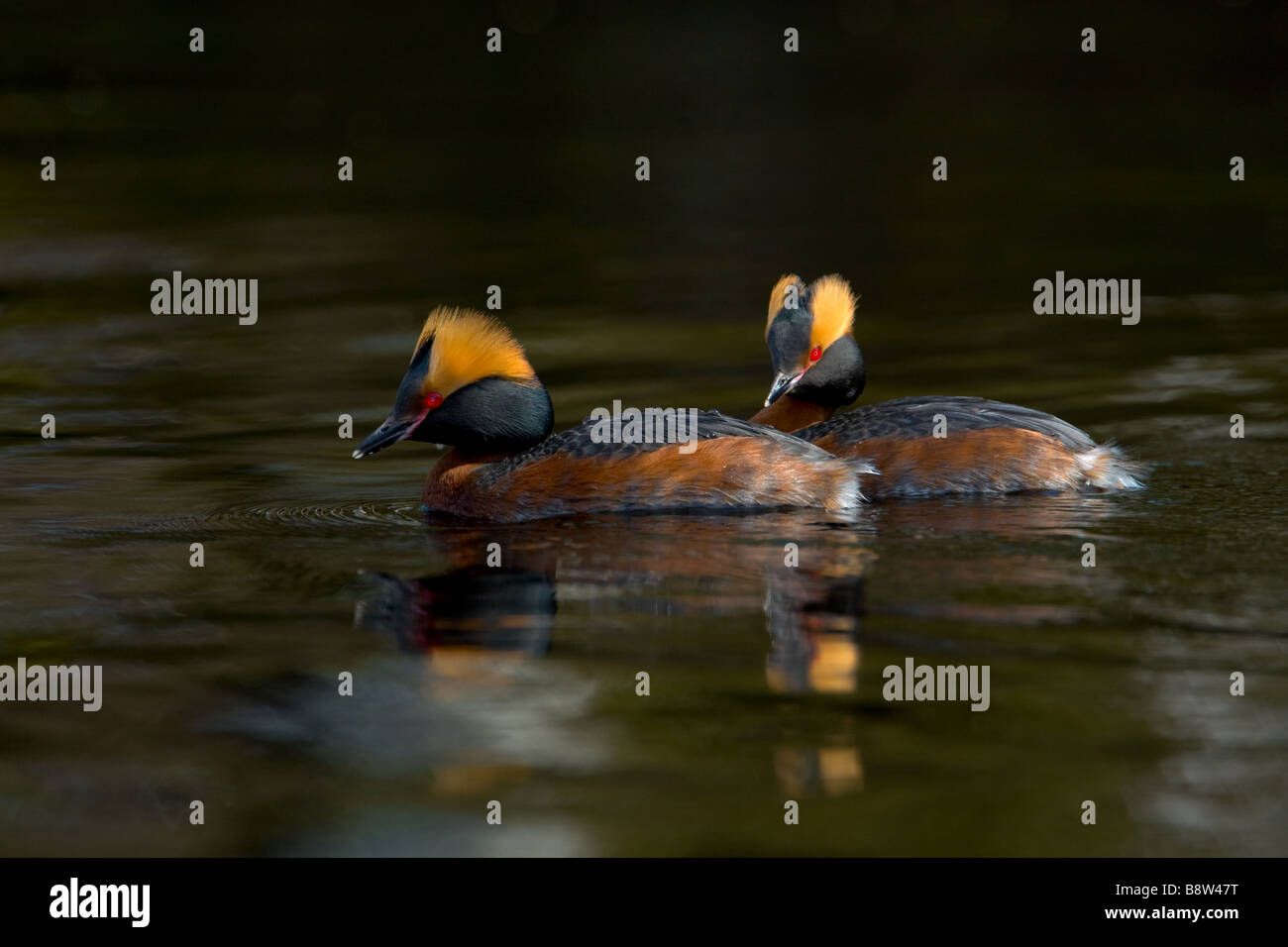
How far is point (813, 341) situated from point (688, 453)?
1.93m

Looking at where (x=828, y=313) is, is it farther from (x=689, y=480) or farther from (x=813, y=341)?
(x=689, y=480)

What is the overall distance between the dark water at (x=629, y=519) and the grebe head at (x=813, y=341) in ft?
5.55

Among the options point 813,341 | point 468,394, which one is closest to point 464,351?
point 468,394

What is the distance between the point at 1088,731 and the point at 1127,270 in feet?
40.5

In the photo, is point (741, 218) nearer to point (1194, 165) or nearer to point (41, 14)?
point (1194, 165)

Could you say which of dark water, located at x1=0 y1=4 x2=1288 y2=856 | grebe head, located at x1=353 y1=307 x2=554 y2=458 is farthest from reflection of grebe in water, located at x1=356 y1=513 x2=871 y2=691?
grebe head, located at x1=353 y1=307 x2=554 y2=458

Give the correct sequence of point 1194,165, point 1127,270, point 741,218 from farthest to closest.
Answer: point 1194,165
point 741,218
point 1127,270

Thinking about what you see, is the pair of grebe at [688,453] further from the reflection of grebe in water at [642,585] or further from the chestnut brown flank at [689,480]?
the reflection of grebe in water at [642,585]

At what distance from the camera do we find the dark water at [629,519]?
272 inches

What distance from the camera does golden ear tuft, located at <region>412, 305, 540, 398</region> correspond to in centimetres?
1095

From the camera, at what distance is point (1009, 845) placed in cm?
644

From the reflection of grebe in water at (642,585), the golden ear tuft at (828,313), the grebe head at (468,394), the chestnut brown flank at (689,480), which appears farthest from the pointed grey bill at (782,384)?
the reflection of grebe in water at (642,585)

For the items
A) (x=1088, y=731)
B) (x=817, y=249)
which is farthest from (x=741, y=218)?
(x=1088, y=731)

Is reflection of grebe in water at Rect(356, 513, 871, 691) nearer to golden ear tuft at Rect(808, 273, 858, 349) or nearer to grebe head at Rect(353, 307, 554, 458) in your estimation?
grebe head at Rect(353, 307, 554, 458)
